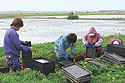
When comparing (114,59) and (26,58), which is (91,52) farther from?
(26,58)

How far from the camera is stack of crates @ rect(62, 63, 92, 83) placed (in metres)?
3.60

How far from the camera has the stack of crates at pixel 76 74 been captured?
3605mm

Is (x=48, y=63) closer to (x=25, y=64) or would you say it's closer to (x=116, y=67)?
(x=25, y=64)

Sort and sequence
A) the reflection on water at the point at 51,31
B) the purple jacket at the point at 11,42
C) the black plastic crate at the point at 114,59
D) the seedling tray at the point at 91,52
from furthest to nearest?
the reflection on water at the point at 51,31, the seedling tray at the point at 91,52, the black plastic crate at the point at 114,59, the purple jacket at the point at 11,42

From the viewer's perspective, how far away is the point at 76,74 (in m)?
3.76

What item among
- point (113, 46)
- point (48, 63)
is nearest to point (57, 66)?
point (48, 63)

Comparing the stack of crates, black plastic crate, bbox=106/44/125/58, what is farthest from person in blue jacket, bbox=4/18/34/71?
black plastic crate, bbox=106/44/125/58

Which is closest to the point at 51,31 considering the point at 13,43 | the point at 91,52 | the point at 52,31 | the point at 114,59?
the point at 52,31

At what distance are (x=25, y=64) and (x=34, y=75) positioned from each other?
1.11m

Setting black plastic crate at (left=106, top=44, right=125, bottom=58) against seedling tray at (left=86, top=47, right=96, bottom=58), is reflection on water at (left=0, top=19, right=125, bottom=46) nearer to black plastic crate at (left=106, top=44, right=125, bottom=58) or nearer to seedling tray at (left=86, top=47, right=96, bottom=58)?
seedling tray at (left=86, top=47, right=96, bottom=58)

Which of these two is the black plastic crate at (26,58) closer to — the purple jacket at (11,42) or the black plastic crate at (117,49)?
the purple jacket at (11,42)

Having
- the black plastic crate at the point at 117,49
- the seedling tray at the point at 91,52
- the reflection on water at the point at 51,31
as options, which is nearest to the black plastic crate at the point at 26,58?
the seedling tray at the point at 91,52

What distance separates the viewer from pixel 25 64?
4.77 m

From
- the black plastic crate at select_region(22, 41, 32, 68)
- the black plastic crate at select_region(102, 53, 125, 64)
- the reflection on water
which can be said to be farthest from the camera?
the reflection on water
